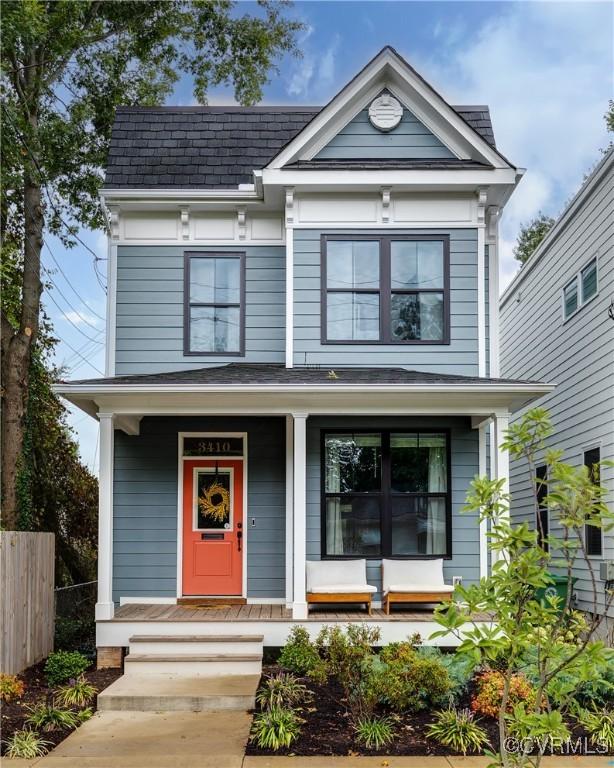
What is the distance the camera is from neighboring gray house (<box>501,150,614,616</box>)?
1068cm

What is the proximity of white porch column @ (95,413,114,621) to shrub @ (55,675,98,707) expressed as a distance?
48.1 inches

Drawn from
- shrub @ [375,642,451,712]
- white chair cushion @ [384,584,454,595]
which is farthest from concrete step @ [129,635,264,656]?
shrub @ [375,642,451,712]

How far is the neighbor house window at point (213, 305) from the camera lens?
11.1m

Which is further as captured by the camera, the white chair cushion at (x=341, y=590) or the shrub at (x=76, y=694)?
the white chair cushion at (x=341, y=590)

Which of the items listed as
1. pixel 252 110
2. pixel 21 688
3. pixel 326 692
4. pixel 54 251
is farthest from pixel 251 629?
pixel 54 251

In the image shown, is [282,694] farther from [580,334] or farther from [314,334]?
[580,334]

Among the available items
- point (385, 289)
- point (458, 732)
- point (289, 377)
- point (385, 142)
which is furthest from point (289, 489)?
point (385, 142)

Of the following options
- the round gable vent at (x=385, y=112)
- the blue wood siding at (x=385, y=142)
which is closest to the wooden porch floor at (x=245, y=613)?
the blue wood siding at (x=385, y=142)

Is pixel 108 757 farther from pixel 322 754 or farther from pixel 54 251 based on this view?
pixel 54 251

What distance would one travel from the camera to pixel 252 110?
40.5 feet

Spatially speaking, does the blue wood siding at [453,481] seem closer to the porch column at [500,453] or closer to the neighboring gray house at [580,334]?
the porch column at [500,453]

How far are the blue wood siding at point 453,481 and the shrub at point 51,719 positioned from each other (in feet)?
12.6

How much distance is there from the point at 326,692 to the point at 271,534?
3232 millimetres

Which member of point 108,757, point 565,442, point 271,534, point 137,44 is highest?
point 137,44
